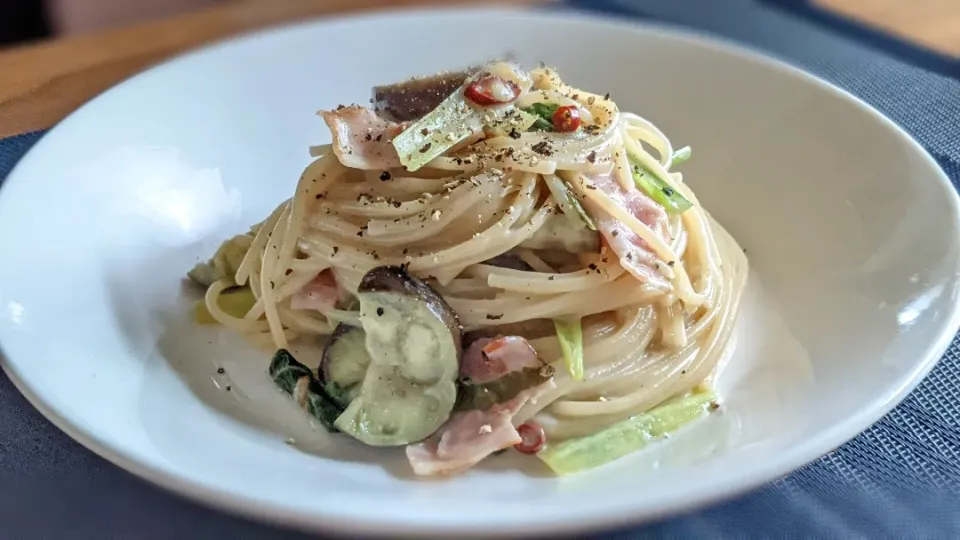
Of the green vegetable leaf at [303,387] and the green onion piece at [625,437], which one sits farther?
the green vegetable leaf at [303,387]

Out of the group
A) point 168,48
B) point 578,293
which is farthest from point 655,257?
point 168,48

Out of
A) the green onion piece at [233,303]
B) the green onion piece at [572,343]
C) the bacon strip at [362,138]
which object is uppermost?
the bacon strip at [362,138]

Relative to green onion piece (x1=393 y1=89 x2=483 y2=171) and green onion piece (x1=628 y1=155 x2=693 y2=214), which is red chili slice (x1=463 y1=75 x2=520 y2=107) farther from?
green onion piece (x1=628 y1=155 x2=693 y2=214)

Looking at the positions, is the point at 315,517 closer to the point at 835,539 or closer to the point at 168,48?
the point at 835,539

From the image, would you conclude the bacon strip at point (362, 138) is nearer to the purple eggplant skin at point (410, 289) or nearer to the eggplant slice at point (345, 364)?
the purple eggplant skin at point (410, 289)

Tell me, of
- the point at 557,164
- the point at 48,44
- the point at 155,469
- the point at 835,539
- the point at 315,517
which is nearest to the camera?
the point at 315,517

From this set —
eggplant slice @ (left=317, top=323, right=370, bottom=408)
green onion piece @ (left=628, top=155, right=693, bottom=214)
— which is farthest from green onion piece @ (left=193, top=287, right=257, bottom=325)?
green onion piece @ (left=628, top=155, right=693, bottom=214)

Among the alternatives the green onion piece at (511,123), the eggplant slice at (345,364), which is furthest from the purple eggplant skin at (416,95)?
the eggplant slice at (345,364)
